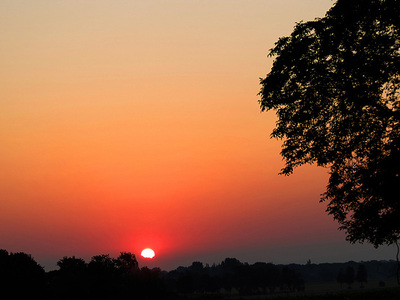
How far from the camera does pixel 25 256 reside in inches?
3300

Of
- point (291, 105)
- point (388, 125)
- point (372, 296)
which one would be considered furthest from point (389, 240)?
point (291, 105)

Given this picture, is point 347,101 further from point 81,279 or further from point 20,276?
point 81,279

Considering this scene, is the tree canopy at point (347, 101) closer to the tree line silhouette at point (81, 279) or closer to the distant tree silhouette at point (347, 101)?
the distant tree silhouette at point (347, 101)

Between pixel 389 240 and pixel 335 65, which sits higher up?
pixel 335 65

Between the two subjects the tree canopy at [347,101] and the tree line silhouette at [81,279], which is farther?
the tree line silhouette at [81,279]

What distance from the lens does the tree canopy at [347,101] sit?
26.0 metres

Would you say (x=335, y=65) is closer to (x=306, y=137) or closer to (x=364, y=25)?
(x=364, y=25)

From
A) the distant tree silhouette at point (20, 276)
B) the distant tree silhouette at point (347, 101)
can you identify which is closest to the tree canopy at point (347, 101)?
the distant tree silhouette at point (347, 101)

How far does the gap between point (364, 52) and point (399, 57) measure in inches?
69.3

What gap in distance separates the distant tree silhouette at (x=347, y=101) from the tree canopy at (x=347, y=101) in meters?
0.05

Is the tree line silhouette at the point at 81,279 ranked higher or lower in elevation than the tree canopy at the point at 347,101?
lower

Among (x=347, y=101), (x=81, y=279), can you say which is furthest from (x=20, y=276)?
(x=347, y=101)

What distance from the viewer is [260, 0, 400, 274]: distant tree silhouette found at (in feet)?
85.4

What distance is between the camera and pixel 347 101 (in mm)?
26578
